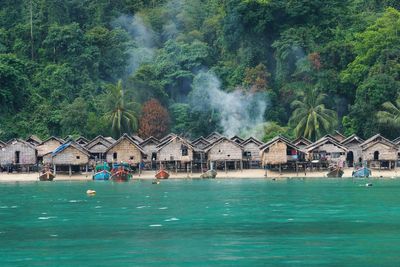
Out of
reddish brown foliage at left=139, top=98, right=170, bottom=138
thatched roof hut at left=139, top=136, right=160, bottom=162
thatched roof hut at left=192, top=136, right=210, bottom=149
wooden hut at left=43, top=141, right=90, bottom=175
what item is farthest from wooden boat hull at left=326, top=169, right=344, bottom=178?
reddish brown foliage at left=139, top=98, right=170, bottom=138

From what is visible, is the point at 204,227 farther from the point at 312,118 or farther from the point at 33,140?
the point at 33,140

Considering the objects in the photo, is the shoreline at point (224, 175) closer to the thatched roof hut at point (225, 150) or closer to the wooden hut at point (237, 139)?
the thatched roof hut at point (225, 150)

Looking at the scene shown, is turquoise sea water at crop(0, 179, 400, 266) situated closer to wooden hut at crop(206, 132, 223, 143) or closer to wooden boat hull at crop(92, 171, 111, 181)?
wooden boat hull at crop(92, 171, 111, 181)

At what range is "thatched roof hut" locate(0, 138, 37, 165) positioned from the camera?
82875 millimetres

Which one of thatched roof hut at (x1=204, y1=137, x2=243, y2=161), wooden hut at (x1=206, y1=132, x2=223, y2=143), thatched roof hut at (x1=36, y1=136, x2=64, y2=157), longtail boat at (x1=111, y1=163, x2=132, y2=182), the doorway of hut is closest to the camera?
longtail boat at (x1=111, y1=163, x2=132, y2=182)

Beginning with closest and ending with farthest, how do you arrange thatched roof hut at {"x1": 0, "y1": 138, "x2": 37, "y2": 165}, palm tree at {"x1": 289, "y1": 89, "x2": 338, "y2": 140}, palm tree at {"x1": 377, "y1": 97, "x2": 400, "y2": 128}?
thatched roof hut at {"x1": 0, "y1": 138, "x2": 37, "y2": 165}, palm tree at {"x1": 377, "y1": 97, "x2": 400, "y2": 128}, palm tree at {"x1": 289, "y1": 89, "x2": 338, "y2": 140}

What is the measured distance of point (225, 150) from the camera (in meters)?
81.9

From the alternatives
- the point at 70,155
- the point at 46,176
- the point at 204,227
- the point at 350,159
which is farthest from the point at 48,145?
the point at 204,227

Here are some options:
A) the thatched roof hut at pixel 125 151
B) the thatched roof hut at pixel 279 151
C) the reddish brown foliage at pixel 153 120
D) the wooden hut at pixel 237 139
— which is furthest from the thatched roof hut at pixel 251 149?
the reddish brown foliage at pixel 153 120

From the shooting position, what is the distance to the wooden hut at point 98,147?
276 ft

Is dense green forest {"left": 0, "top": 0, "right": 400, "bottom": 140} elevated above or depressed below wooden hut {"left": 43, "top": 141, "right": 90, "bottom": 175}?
above

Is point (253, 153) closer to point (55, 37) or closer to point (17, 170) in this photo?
point (17, 170)

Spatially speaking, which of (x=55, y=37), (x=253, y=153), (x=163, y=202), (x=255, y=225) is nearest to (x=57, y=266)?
(x=255, y=225)

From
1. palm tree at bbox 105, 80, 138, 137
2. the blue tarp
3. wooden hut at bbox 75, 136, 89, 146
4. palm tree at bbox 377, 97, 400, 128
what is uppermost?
palm tree at bbox 105, 80, 138, 137
